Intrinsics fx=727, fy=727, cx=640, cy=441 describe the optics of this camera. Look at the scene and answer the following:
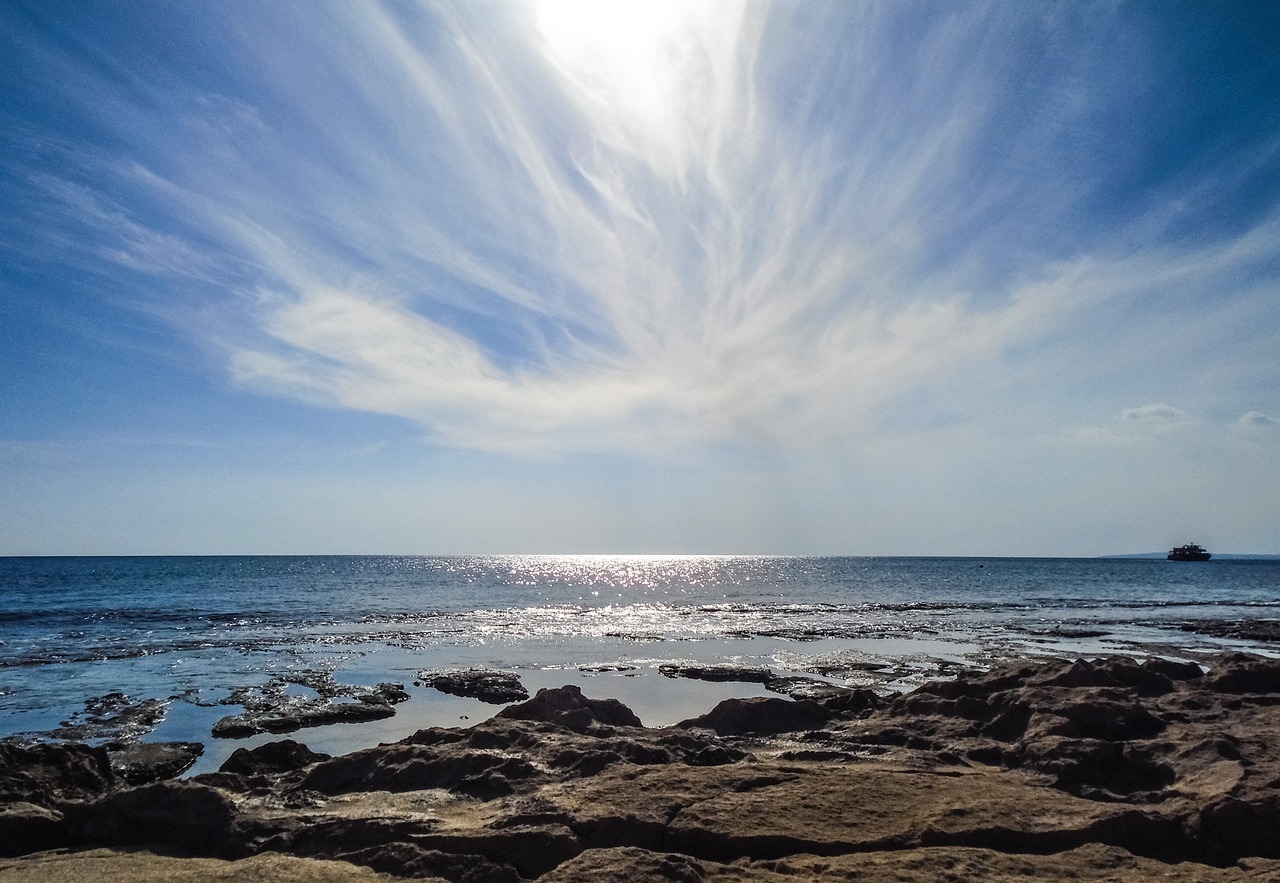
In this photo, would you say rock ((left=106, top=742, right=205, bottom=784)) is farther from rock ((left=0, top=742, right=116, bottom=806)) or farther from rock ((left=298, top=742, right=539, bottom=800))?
rock ((left=298, top=742, right=539, bottom=800))

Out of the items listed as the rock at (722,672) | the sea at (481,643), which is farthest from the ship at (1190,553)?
the rock at (722,672)

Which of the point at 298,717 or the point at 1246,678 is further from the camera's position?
the point at 298,717

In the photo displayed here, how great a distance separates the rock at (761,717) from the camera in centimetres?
1470

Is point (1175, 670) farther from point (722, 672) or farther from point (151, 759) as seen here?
point (151, 759)

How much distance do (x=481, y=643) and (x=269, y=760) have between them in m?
25.5

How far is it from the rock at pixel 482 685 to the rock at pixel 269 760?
9.43 m

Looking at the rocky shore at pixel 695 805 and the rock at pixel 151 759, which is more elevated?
the rocky shore at pixel 695 805

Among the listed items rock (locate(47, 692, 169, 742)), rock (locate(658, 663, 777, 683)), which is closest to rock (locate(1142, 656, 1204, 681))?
rock (locate(658, 663, 777, 683))

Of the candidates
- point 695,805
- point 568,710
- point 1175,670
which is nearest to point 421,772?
point 568,710

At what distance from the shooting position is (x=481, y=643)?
37344 mm

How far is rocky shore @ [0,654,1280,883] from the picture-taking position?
7.64 metres

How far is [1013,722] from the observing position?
13.6m

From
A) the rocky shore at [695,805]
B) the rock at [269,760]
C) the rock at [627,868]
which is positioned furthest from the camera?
the rock at [269,760]

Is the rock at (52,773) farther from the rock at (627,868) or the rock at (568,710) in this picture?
the rock at (627,868)
